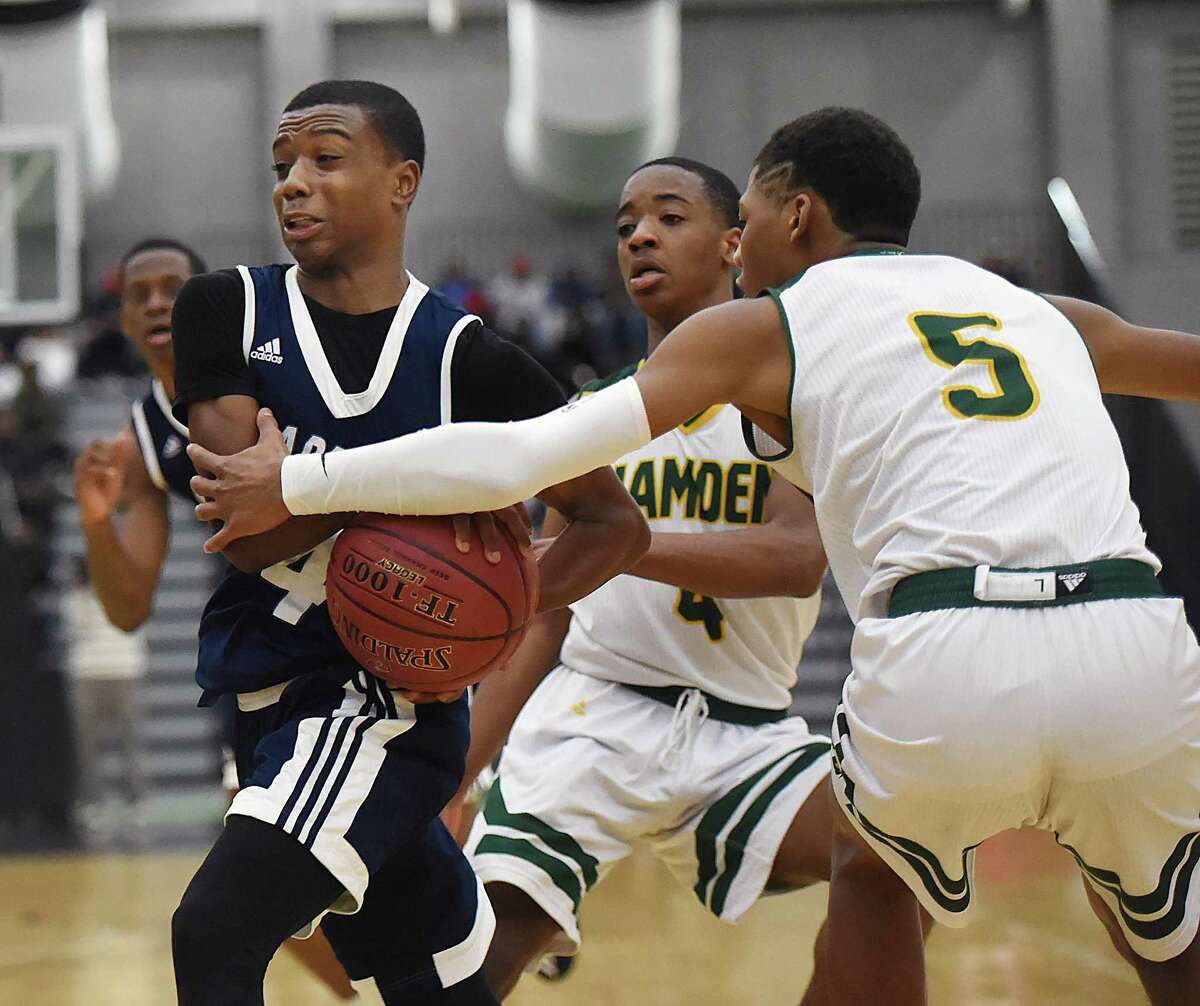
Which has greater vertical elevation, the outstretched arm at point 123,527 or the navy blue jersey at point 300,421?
→ the navy blue jersey at point 300,421

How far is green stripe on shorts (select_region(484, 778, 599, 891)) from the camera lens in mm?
3881

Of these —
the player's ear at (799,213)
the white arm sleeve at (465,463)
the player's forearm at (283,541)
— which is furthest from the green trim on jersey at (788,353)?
the player's forearm at (283,541)

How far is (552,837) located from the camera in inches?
153

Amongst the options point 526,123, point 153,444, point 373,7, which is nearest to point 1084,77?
point 526,123

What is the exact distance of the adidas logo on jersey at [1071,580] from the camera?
2.70 meters

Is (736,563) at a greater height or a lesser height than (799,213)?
lesser

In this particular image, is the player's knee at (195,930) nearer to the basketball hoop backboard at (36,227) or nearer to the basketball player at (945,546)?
the basketball player at (945,546)

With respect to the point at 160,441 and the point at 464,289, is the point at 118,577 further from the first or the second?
the point at 464,289

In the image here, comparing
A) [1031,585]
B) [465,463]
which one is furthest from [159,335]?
[1031,585]

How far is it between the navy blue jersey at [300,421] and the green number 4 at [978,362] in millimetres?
883

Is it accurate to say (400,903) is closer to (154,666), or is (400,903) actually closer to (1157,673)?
(1157,673)

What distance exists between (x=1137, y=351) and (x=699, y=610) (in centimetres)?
131

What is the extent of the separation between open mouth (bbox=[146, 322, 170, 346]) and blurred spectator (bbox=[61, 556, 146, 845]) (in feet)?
21.6

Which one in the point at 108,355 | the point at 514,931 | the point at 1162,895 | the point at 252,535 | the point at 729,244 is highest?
the point at 729,244
